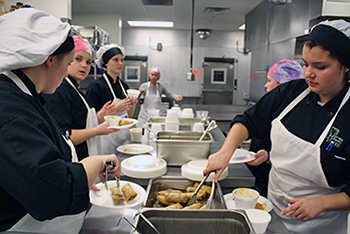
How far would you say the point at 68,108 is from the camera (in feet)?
5.91

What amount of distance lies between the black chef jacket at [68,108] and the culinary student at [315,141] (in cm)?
105

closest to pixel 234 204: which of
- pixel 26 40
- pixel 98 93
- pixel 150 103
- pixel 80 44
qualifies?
pixel 26 40

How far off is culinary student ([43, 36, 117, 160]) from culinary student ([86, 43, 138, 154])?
1.14ft

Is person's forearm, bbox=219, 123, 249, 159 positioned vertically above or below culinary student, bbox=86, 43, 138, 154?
below

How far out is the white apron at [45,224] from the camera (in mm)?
828

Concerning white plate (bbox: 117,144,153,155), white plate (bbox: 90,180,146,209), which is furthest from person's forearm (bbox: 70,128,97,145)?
white plate (bbox: 90,180,146,209)

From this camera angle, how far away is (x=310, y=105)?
1422 mm

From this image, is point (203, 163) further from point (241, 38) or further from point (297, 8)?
point (241, 38)

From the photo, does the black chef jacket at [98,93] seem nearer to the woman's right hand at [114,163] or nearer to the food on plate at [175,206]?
the woman's right hand at [114,163]

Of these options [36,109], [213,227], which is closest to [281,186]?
[213,227]

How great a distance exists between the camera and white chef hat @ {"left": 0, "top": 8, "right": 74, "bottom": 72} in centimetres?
80

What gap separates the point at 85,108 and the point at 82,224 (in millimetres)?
1153

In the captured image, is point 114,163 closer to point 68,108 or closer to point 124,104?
point 68,108

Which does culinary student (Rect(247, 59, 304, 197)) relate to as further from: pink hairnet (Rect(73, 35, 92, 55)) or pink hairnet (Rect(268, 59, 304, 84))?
pink hairnet (Rect(73, 35, 92, 55))
